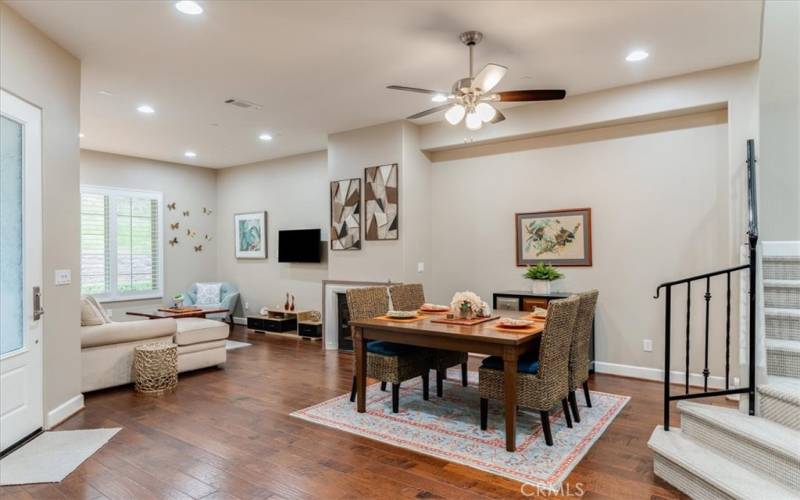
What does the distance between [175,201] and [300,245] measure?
2.79 metres

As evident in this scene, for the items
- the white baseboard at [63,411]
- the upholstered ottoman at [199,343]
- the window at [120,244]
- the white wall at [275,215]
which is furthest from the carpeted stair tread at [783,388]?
the window at [120,244]

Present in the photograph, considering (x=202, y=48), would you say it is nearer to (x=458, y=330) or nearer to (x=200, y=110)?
(x=200, y=110)

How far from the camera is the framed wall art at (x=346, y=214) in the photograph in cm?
659

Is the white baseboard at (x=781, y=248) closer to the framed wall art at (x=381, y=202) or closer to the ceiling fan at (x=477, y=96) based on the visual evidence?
the ceiling fan at (x=477, y=96)

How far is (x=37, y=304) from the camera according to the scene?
345 cm

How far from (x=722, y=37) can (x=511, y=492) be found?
12.7 ft

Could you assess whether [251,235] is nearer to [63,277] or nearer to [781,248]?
[63,277]

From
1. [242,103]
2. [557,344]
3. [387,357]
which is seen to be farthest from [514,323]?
[242,103]

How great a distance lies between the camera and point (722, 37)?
12.5ft

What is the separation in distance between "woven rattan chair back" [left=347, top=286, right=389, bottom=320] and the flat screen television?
11.8 feet

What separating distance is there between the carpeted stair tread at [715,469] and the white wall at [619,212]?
7.57ft

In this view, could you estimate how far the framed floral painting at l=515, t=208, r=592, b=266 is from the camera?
536 centimetres

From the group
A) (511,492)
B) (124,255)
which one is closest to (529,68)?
(511,492)

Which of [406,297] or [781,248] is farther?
[406,297]
